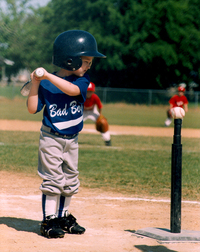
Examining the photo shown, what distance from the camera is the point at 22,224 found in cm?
419

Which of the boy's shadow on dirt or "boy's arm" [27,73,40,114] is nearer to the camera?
"boy's arm" [27,73,40,114]

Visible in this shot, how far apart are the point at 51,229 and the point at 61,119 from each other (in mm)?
955

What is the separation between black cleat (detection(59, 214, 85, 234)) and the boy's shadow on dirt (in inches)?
9.2

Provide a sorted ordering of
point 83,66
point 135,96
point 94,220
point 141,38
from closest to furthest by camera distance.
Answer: point 83,66
point 94,220
point 135,96
point 141,38

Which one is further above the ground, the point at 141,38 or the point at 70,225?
the point at 141,38

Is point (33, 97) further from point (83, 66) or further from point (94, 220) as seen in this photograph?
point (94, 220)

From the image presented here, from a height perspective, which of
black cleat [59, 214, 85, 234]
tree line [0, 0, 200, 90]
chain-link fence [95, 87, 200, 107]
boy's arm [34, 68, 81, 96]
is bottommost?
black cleat [59, 214, 85, 234]

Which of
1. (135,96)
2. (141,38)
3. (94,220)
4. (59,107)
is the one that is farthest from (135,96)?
(59,107)

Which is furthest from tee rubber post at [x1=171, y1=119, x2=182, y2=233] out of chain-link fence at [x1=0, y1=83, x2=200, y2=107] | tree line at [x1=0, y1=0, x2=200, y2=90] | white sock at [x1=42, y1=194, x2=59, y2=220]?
tree line at [x1=0, y1=0, x2=200, y2=90]

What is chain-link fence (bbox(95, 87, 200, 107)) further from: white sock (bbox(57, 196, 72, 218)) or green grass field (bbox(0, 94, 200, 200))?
white sock (bbox(57, 196, 72, 218))

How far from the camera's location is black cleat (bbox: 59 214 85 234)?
3.96 m

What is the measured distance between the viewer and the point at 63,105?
3850 mm

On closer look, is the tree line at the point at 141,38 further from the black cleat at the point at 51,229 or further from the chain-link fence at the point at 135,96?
the black cleat at the point at 51,229

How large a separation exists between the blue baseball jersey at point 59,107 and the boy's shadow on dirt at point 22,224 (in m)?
0.97
